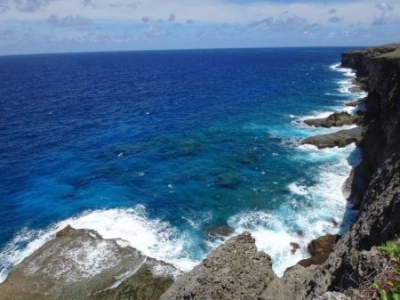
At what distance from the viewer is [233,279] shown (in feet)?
58.3

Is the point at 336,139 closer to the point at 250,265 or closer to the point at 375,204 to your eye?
the point at 375,204

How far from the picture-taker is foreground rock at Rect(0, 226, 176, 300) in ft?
95.6

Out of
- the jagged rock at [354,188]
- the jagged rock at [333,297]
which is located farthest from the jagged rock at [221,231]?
the jagged rock at [333,297]

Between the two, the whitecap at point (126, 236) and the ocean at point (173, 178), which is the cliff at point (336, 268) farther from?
the whitecap at point (126, 236)

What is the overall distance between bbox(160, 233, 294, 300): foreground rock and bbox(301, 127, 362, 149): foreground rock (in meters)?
42.5

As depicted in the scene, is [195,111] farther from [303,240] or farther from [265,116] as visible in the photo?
[303,240]

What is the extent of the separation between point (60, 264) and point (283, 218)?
22.4 metres

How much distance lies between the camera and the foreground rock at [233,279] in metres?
17.3

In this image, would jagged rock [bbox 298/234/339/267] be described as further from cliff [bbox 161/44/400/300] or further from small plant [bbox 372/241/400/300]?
small plant [bbox 372/241/400/300]

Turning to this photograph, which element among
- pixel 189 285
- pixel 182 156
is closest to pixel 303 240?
pixel 189 285

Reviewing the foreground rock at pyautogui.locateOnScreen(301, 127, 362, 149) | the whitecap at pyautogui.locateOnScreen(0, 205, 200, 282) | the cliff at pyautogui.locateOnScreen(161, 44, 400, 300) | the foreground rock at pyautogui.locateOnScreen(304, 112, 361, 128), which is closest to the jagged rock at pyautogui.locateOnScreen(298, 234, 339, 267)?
the cliff at pyautogui.locateOnScreen(161, 44, 400, 300)

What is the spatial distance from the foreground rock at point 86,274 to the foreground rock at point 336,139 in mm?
36984

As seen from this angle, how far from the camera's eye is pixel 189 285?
58.6 feet


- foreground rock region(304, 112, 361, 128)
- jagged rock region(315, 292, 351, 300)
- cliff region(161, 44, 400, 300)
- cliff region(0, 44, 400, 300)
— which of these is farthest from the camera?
foreground rock region(304, 112, 361, 128)
